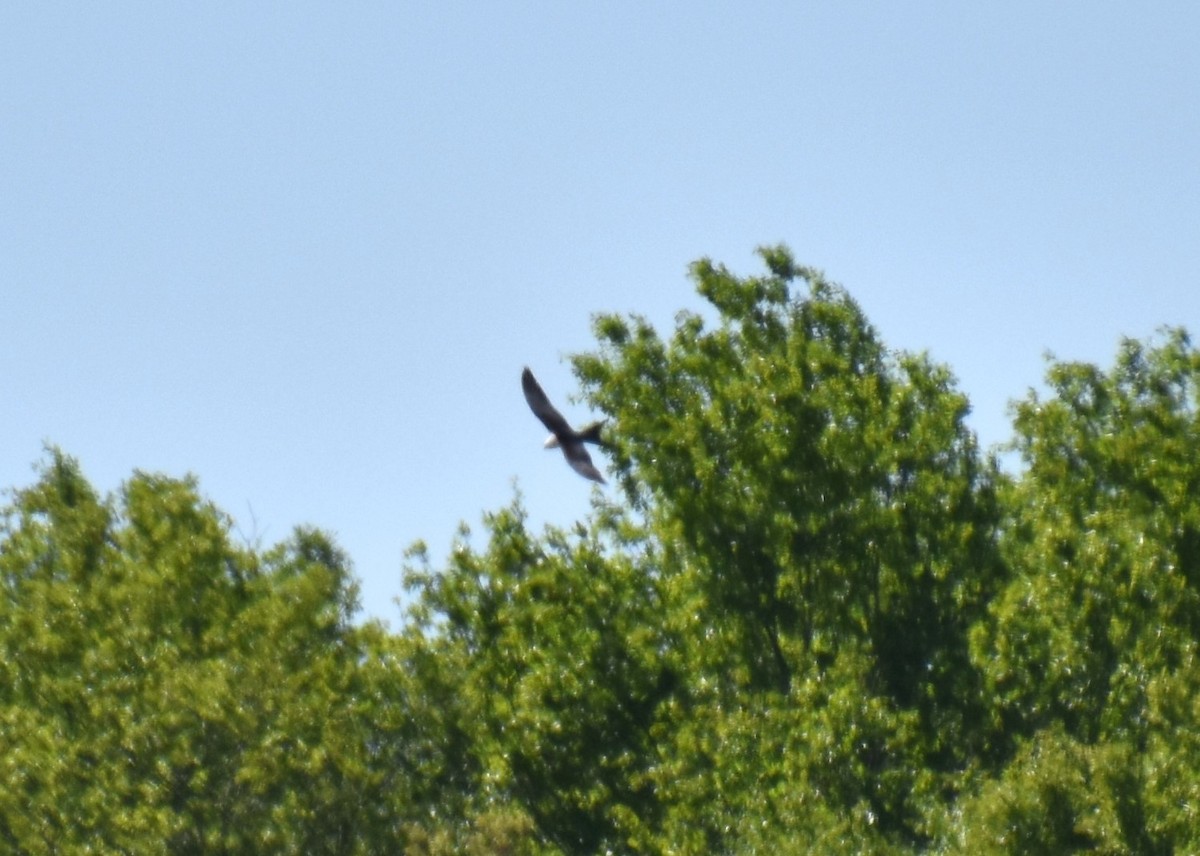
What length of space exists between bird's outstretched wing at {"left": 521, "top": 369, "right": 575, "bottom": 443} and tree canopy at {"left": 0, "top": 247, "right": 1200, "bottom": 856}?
11.0 ft

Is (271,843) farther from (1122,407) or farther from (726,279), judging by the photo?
(1122,407)

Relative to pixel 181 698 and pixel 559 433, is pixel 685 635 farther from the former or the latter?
pixel 181 698

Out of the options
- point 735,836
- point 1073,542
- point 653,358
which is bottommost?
point 735,836

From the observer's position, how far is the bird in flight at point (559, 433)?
1158 inches

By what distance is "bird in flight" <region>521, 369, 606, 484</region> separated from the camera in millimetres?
29422

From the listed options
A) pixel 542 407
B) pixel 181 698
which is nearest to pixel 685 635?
pixel 542 407

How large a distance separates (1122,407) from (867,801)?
8.45m

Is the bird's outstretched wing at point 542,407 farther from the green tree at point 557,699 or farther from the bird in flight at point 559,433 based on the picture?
the green tree at point 557,699

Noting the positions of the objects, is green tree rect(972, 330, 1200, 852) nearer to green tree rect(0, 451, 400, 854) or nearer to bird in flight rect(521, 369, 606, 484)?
bird in flight rect(521, 369, 606, 484)

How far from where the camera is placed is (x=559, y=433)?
2980cm

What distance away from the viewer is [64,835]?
117ft

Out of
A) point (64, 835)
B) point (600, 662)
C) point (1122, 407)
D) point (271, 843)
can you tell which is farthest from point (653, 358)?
point (64, 835)

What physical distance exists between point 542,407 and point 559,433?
52 cm

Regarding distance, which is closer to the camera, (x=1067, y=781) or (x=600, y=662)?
(x=1067, y=781)
